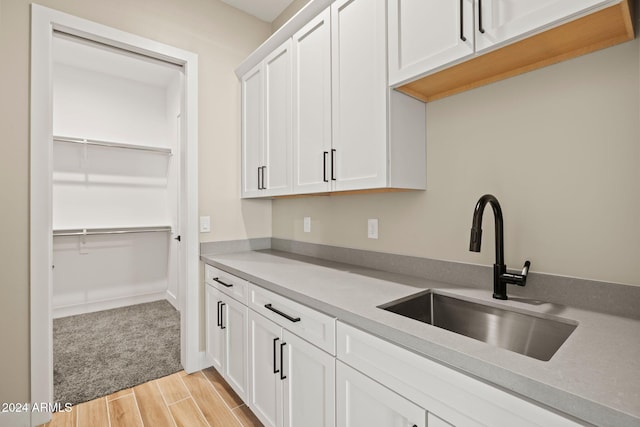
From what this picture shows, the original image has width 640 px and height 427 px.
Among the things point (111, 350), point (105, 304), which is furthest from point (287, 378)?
point (105, 304)

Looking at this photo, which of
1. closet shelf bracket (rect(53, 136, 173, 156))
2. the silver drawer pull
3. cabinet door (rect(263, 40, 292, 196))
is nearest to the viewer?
the silver drawer pull

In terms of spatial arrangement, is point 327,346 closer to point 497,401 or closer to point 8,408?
point 497,401

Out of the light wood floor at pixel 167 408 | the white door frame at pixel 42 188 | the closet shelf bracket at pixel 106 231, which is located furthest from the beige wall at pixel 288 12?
the light wood floor at pixel 167 408

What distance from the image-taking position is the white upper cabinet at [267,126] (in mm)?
1984

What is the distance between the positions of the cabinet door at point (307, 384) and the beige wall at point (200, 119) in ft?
4.30

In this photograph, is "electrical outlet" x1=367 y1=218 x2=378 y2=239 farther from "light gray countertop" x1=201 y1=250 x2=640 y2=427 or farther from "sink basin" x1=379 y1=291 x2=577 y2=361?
"sink basin" x1=379 y1=291 x2=577 y2=361

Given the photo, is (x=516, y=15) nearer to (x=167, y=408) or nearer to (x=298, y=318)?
(x=298, y=318)

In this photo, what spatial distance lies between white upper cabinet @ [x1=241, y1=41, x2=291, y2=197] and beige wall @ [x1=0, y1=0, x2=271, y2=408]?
0.15 metres

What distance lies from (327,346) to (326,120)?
1120 mm

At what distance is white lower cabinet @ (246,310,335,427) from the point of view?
120 cm

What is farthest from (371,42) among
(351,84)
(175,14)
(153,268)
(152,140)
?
(153,268)

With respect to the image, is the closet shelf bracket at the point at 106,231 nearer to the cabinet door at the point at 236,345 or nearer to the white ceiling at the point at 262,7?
the cabinet door at the point at 236,345

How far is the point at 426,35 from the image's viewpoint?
1215 mm

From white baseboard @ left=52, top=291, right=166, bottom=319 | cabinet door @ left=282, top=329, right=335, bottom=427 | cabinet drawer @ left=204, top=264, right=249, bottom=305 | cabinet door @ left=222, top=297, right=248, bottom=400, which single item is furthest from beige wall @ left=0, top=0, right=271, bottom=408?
white baseboard @ left=52, top=291, right=166, bottom=319
